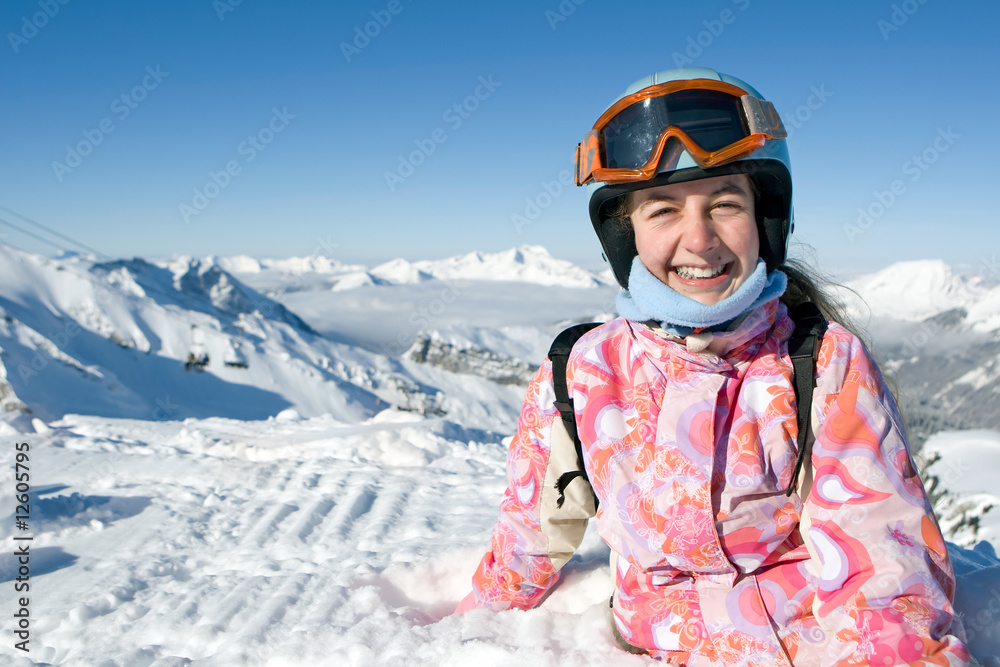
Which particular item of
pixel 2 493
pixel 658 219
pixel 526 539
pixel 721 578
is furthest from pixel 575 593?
pixel 2 493

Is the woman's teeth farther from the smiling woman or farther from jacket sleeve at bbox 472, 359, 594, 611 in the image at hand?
jacket sleeve at bbox 472, 359, 594, 611

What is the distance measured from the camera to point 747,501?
175cm

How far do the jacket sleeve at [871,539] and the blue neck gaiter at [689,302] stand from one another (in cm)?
29

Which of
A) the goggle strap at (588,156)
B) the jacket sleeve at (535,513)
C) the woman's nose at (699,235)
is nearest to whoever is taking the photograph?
the woman's nose at (699,235)

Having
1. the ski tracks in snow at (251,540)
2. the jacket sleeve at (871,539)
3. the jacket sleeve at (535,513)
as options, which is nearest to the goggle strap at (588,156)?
the jacket sleeve at (535,513)

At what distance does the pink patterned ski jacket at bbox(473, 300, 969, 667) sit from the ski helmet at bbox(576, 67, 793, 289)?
0.32 metres

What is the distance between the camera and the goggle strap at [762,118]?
6.12ft

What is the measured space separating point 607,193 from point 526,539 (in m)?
1.36

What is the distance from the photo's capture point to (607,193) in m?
1.96

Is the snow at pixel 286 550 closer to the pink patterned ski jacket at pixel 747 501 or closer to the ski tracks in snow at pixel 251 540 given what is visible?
the ski tracks in snow at pixel 251 540

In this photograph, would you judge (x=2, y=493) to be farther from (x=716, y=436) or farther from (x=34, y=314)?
(x=34, y=314)

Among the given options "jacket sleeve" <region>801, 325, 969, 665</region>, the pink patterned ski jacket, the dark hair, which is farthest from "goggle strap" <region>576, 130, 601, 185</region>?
"jacket sleeve" <region>801, 325, 969, 665</region>

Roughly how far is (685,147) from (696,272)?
39cm

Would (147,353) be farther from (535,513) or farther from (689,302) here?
(689,302)
